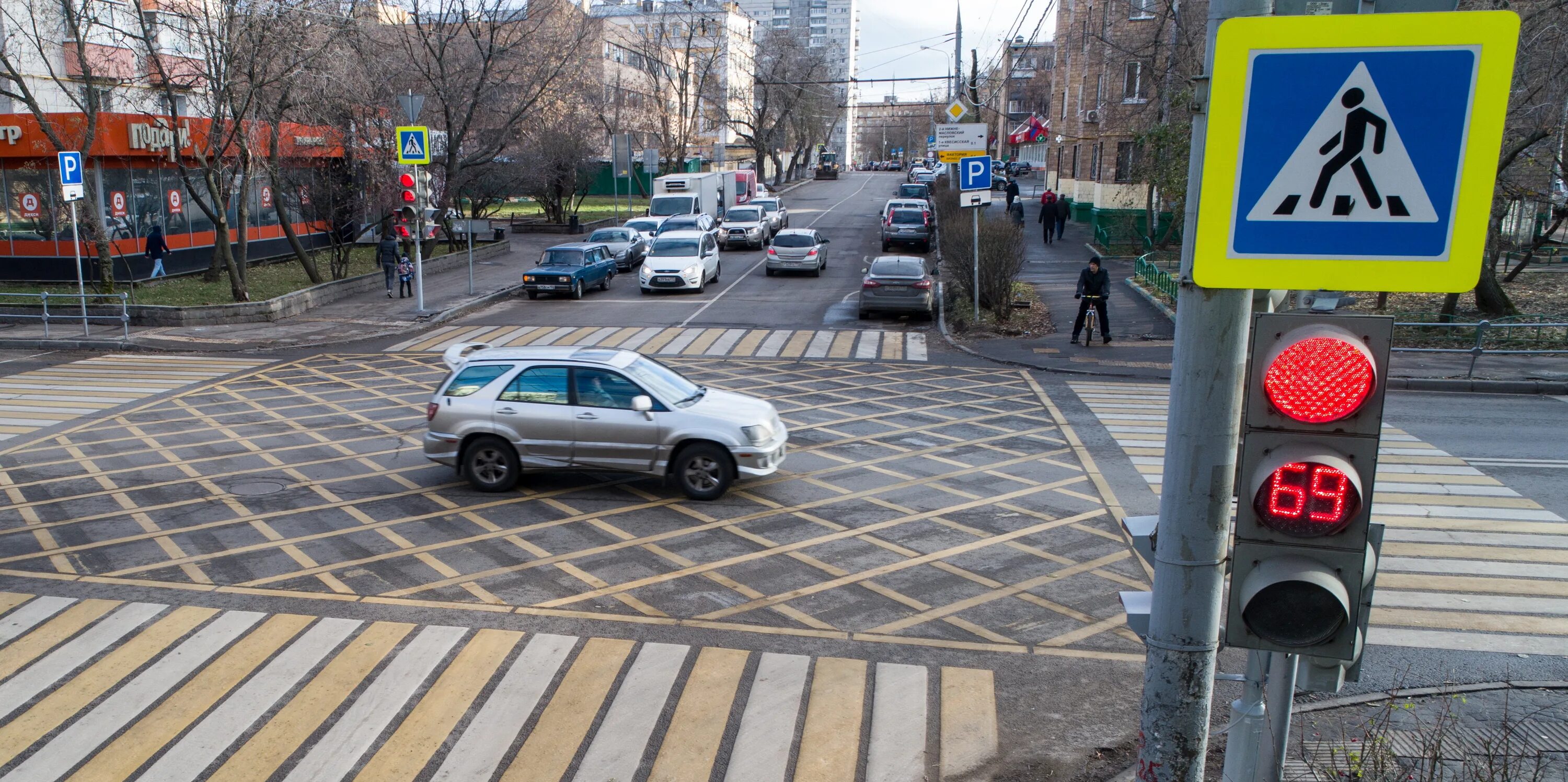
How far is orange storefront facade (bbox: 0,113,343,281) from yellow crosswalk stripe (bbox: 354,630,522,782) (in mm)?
21812

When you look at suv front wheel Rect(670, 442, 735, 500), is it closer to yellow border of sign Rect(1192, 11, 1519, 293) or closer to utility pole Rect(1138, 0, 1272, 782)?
utility pole Rect(1138, 0, 1272, 782)

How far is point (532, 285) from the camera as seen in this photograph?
28328 millimetres

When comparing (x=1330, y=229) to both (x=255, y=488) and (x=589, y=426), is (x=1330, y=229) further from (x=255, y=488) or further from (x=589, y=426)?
(x=255, y=488)

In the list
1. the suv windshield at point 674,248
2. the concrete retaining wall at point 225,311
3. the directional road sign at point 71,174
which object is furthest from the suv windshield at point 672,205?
the directional road sign at point 71,174

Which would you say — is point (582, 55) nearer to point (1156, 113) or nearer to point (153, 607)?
point (1156, 113)

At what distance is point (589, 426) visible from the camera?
11578 millimetres

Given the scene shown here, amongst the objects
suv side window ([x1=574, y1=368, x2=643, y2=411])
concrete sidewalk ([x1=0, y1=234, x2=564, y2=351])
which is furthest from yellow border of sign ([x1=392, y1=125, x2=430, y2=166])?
suv side window ([x1=574, y1=368, x2=643, y2=411])

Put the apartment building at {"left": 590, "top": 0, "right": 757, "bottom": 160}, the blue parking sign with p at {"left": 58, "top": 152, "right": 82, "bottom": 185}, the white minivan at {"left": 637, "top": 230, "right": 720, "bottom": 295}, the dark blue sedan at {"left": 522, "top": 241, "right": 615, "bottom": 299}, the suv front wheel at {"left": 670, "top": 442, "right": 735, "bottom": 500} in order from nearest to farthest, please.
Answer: the suv front wheel at {"left": 670, "top": 442, "right": 735, "bottom": 500}
the blue parking sign with p at {"left": 58, "top": 152, "right": 82, "bottom": 185}
the dark blue sedan at {"left": 522, "top": 241, "right": 615, "bottom": 299}
the white minivan at {"left": 637, "top": 230, "right": 720, "bottom": 295}
the apartment building at {"left": 590, "top": 0, "right": 757, "bottom": 160}

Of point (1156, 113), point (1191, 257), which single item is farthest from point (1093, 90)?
point (1191, 257)

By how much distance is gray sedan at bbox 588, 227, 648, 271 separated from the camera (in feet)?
114

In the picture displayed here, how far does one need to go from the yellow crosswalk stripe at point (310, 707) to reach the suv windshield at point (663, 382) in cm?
418

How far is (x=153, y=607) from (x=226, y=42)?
18321mm

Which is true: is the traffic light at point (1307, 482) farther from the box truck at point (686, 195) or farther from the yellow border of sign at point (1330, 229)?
the box truck at point (686, 195)

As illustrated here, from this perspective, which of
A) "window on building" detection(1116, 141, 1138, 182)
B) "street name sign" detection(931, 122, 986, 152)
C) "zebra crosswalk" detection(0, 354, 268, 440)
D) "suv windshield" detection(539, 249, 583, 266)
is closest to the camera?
"zebra crosswalk" detection(0, 354, 268, 440)
